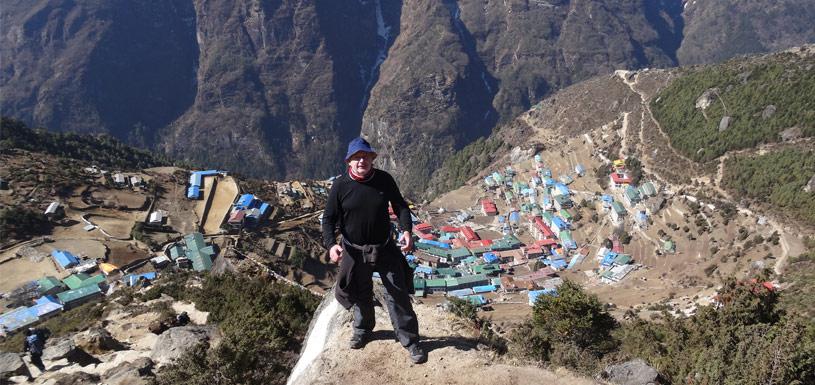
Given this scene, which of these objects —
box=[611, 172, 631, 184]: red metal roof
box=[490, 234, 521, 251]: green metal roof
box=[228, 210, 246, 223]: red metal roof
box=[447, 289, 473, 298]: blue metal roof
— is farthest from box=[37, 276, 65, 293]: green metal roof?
box=[611, 172, 631, 184]: red metal roof

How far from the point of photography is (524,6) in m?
188

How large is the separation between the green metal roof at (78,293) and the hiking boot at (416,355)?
32.2m

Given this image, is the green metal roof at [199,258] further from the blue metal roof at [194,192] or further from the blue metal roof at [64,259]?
the blue metal roof at [194,192]

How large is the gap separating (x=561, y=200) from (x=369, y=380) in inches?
2254

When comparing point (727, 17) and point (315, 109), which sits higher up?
point (727, 17)

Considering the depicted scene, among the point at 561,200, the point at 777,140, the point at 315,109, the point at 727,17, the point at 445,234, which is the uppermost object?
the point at 727,17

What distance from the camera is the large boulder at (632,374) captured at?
10.2 meters

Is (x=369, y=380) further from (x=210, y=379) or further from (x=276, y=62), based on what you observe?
(x=276, y=62)

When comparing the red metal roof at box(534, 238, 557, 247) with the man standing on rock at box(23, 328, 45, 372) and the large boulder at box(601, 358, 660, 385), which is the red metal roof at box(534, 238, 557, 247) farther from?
the man standing on rock at box(23, 328, 45, 372)

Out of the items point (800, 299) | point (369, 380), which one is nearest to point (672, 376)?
point (369, 380)

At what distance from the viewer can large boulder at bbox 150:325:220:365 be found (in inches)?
480

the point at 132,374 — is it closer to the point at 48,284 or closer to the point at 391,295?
the point at 391,295

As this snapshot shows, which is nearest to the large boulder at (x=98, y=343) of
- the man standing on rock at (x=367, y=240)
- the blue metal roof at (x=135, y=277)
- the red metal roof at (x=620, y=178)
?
the man standing on rock at (x=367, y=240)

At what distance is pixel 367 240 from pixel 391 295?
0.98 metres
